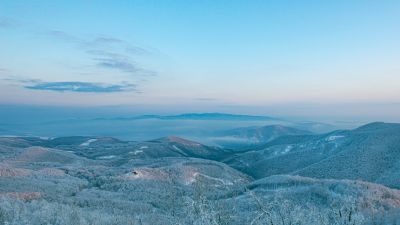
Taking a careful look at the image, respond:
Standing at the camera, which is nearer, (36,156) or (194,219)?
(194,219)

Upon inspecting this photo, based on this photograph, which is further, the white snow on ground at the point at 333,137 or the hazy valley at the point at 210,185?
the white snow on ground at the point at 333,137

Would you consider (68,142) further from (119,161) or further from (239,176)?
(239,176)

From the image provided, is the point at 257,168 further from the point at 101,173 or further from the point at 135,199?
the point at 135,199

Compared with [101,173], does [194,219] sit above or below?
above

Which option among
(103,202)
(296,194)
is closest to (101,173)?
(103,202)

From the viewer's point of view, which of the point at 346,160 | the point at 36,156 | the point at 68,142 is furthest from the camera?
the point at 68,142

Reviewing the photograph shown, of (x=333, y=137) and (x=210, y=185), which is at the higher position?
(x=333, y=137)

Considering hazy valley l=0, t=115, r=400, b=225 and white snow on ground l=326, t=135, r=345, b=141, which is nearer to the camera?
A: hazy valley l=0, t=115, r=400, b=225

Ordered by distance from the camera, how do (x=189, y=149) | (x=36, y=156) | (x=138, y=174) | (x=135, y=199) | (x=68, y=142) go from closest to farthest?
(x=135, y=199)
(x=138, y=174)
(x=36, y=156)
(x=189, y=149)
(x=68, y=142)

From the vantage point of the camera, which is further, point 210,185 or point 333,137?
point 333,137
